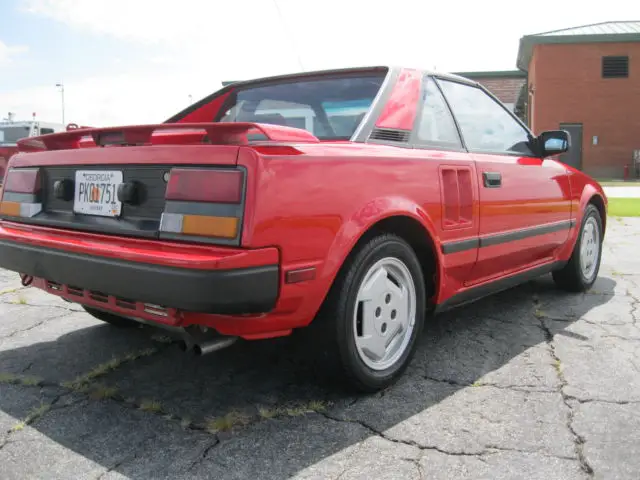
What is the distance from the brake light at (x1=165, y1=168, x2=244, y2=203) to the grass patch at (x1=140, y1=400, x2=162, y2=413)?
2.64ft

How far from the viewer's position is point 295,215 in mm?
1988

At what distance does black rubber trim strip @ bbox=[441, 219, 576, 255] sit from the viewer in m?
2.74

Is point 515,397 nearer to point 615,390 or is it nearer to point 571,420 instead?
point 571,420

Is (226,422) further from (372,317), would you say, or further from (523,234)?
(523,234)

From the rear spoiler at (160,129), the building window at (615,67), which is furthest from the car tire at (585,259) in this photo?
the building window at (615,67)

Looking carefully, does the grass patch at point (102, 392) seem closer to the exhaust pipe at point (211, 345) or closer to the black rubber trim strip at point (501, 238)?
the exhaust pipe at point (211, 345)

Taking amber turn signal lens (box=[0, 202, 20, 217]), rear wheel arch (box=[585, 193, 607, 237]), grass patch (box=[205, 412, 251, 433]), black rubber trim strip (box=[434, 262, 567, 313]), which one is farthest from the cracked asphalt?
rear wheel arch (box=[585, 193, 607, 237])

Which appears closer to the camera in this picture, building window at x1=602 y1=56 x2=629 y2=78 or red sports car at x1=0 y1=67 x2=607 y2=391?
red sports car at x1=0 y1=67 x2=607 y2=391

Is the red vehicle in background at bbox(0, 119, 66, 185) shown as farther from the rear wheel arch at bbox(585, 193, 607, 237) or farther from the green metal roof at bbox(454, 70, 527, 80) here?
the green metal roof at bbox(454, 70, 527, 80)

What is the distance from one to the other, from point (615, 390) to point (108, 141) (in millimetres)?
2249

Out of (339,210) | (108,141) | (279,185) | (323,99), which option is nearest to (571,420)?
(339,210)

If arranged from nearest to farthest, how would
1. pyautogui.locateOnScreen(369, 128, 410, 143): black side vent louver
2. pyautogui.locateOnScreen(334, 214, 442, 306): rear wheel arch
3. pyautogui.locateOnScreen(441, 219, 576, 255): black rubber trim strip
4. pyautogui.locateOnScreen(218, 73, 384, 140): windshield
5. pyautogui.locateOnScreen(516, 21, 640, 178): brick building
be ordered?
pyautogui.locateOnScreen(334, 214, 442, 306): rear wheel arch < pyautogui.locateOnScreen(369, 128, 410, 143): black side vent louver < pyautogui.locateOnScreen(218, 73, 384, 140): windshield < pyautogui.locateOnScreen(441, 219, 576, 255): black rubber trim strip < pyautogui.locateOnScreen(516, 21, 640, 178): brick building

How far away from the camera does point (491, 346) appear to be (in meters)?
3.01

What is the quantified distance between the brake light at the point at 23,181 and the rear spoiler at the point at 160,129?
0.13 meters
